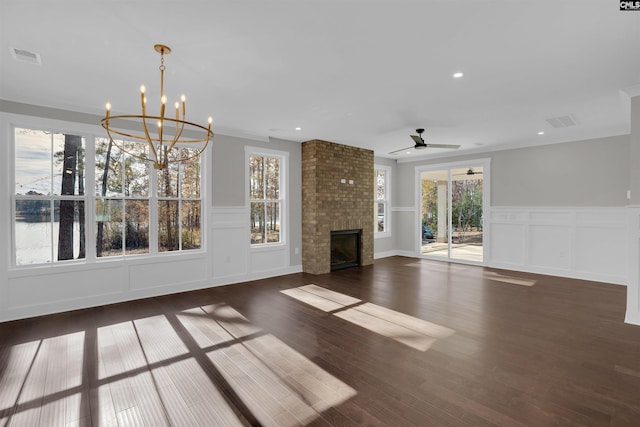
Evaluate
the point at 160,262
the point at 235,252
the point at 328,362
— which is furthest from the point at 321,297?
the point at 160,262

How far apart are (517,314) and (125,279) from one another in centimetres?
528

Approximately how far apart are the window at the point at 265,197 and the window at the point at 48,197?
2625 millimetres

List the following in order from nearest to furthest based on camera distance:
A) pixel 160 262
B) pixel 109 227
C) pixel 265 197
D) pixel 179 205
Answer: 1. pixel 109 227
2. pixel 160 262
3. pixel 179 205
4. pixel 265 197

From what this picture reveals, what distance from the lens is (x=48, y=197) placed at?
13.6 feet

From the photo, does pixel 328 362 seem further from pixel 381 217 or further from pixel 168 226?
pixel 381 217

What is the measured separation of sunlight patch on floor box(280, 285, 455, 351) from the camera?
3336 millimetres

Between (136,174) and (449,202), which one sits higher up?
(136,174)

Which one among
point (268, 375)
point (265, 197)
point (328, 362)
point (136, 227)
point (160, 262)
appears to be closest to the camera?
point (268, 375)

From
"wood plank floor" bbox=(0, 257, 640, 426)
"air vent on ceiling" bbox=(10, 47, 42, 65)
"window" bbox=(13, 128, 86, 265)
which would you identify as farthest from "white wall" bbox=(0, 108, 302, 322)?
"air vent on ceiling" bbox=(10, 47, 42, 65)

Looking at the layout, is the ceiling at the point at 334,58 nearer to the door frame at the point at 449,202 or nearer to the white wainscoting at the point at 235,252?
the white wainscoting at the point at 235,252

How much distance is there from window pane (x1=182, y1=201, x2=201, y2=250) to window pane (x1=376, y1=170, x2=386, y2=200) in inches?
195

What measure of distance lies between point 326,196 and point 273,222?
1.19m

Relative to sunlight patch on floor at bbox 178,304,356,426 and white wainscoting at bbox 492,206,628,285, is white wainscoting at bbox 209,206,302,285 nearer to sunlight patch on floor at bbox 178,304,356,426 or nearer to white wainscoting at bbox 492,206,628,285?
sunlight patch on floor at bbox 178,304,356,426

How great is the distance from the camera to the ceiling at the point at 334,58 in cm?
223
